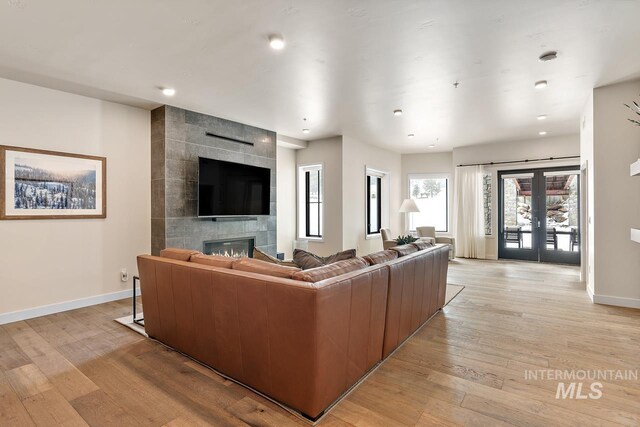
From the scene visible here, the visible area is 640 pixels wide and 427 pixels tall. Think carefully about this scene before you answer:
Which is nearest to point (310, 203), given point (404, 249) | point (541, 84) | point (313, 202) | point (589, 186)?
point (313, 202)

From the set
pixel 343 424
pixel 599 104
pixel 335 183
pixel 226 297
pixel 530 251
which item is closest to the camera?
pixel 343 424

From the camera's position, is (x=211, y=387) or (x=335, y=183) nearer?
(x=211, y=387)

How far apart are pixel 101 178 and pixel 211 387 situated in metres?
3.42

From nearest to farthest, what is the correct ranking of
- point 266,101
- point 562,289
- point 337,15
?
point 337,15
point 266,101
point 562,289

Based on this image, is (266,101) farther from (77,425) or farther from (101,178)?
(77,425)

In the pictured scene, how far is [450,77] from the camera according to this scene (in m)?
3.57

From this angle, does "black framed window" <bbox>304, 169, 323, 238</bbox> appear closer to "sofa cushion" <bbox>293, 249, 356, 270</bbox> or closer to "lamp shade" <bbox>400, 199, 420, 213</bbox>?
"lamp shade" <bbox>400, 199, 420, 213</bbox>

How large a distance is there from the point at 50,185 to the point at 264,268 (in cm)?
340

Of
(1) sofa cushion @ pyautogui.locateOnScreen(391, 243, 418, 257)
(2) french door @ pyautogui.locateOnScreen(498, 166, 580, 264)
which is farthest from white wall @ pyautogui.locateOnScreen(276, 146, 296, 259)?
(2) french door @ pyautogui.locateOnScreen(498, 166, 580, 264)

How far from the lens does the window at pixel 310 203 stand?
721cm

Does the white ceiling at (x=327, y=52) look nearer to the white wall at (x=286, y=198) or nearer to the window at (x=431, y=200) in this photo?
the white wall at (x=286, y=198)

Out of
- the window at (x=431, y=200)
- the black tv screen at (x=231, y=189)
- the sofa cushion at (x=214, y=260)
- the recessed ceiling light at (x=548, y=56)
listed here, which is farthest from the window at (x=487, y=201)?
the sofa cushion at (x=214, y=260)

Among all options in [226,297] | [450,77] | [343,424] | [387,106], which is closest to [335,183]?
[387,106]

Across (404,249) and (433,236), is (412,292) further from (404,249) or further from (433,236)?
(433,236)
